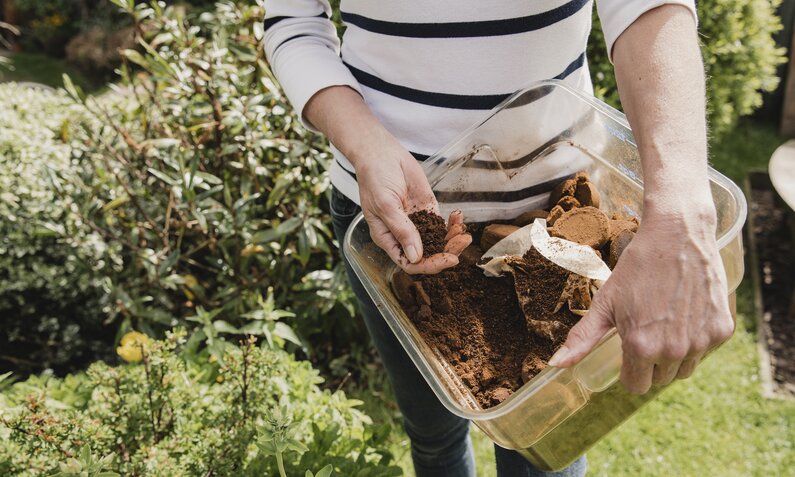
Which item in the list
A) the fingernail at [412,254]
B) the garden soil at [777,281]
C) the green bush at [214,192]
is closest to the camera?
the fingernail at [412,254]

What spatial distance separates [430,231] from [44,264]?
228 cm

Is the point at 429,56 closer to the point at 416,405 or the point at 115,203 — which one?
the point at 416,405

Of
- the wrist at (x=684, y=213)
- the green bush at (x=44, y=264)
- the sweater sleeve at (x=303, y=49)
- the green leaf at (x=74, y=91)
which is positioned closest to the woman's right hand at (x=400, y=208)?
the sweater sleeve at (x=303, y=49)

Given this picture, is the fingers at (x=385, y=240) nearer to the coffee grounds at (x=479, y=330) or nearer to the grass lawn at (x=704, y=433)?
the coffee grounds at (x=479, y=330)

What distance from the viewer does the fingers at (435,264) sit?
113 cm

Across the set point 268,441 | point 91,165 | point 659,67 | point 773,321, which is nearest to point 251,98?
point 91,165

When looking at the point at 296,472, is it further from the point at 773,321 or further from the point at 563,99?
the point at 773,321

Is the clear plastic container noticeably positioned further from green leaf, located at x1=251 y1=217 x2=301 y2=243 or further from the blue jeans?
green leaf, located at x1=251 y1=217 x2=301 y2=243

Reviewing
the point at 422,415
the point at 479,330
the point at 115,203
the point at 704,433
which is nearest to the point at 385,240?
the point at 479,330

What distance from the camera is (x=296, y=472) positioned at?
66.5 inches

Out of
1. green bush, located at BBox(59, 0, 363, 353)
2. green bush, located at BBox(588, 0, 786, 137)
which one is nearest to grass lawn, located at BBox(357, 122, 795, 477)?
green bush, located at BBox(59, 0, 363, 353)

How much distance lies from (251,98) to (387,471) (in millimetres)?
1536

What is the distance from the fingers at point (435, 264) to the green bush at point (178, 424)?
1.47 feet

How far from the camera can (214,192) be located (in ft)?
8.25
